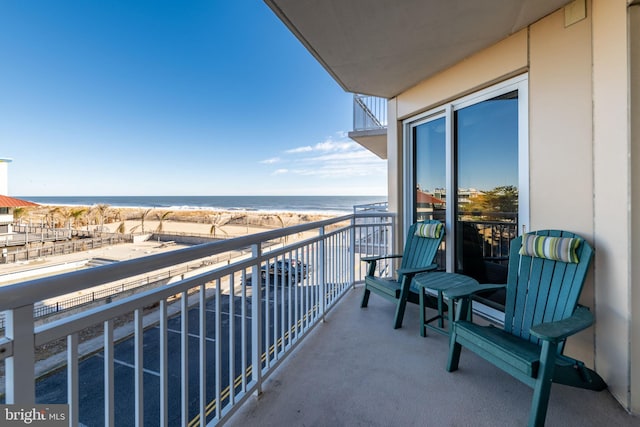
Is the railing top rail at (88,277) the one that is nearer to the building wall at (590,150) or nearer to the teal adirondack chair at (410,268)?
the teal adirondack chair at (410,268)

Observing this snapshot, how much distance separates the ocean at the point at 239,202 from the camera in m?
29.7

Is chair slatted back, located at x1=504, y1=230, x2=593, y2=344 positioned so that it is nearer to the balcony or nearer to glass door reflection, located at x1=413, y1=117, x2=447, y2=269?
the balcony

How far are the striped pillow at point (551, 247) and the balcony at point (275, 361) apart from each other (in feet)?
2.58

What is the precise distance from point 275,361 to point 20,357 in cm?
147

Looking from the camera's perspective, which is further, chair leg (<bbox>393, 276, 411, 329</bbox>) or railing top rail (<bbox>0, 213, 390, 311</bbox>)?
chair leg (<bbox>393, 276, 411, 329</bbox>)

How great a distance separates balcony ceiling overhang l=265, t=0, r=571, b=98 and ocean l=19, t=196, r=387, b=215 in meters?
22.9

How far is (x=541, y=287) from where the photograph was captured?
1.90 metres

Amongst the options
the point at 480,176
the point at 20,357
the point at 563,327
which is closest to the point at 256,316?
the point at 20,357

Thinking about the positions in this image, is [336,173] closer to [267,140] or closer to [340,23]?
[267,140]

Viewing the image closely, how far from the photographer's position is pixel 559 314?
1745 millimetres

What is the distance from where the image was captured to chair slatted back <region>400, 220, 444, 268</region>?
290 cm

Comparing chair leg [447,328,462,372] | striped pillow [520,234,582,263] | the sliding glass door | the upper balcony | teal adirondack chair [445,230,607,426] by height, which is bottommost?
chair leg [447,328,462,372]

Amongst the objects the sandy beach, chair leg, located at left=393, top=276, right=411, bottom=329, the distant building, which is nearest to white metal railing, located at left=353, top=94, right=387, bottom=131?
chair leg, located at left=393, top=276, right=411, bottom=329

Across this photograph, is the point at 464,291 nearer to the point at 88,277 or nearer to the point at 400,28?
the point at 400,28
